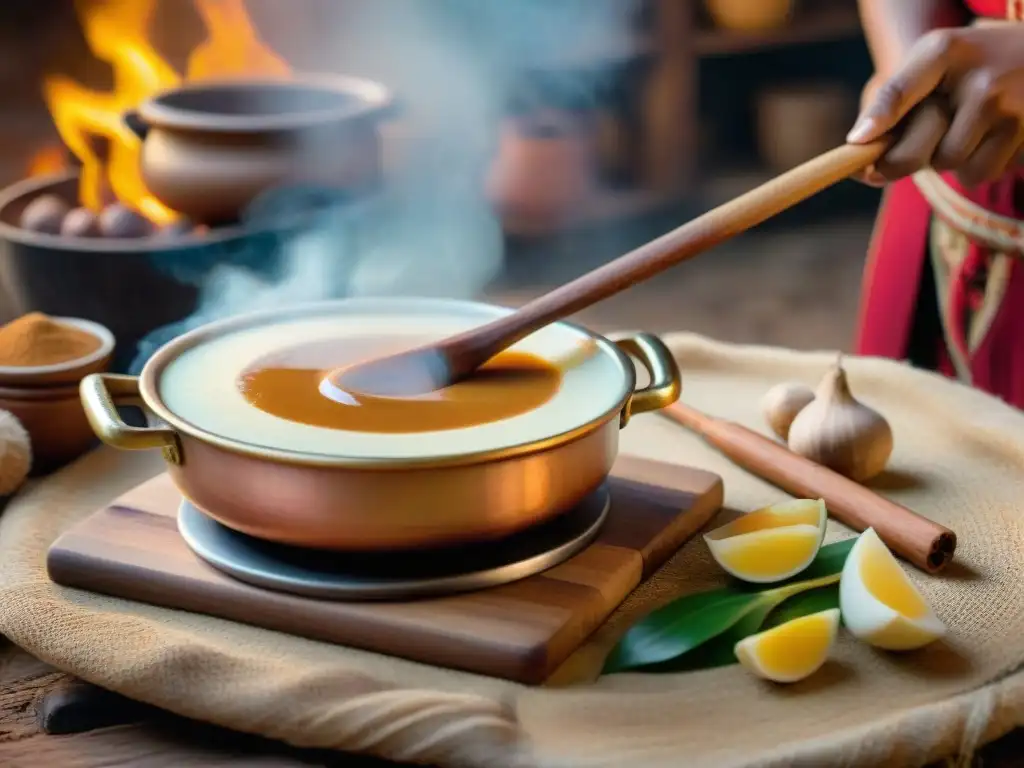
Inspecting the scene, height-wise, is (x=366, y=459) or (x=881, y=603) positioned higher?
(x=366, y=459)

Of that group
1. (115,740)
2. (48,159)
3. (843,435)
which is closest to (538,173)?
(48,159)

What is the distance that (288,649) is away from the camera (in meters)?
1.00

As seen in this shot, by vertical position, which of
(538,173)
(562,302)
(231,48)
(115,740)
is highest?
(231,48)

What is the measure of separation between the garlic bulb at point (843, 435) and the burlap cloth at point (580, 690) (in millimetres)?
134

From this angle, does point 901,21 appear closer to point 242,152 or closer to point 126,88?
point 242,152

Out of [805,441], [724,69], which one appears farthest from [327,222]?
[724,69]

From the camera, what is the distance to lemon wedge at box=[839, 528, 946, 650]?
0.98m

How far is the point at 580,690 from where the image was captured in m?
0.95

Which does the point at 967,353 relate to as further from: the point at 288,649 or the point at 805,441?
the point at 288,649

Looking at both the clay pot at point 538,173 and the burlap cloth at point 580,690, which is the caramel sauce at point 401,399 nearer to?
the burlap cloth at point 580,690

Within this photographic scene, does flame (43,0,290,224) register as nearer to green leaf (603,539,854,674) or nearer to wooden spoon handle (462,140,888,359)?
wooden spoon handle (462,140,888,359)

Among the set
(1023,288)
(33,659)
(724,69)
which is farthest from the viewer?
(724,69)

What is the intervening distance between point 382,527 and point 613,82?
349 centimetres

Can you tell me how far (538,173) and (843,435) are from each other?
272 cm
